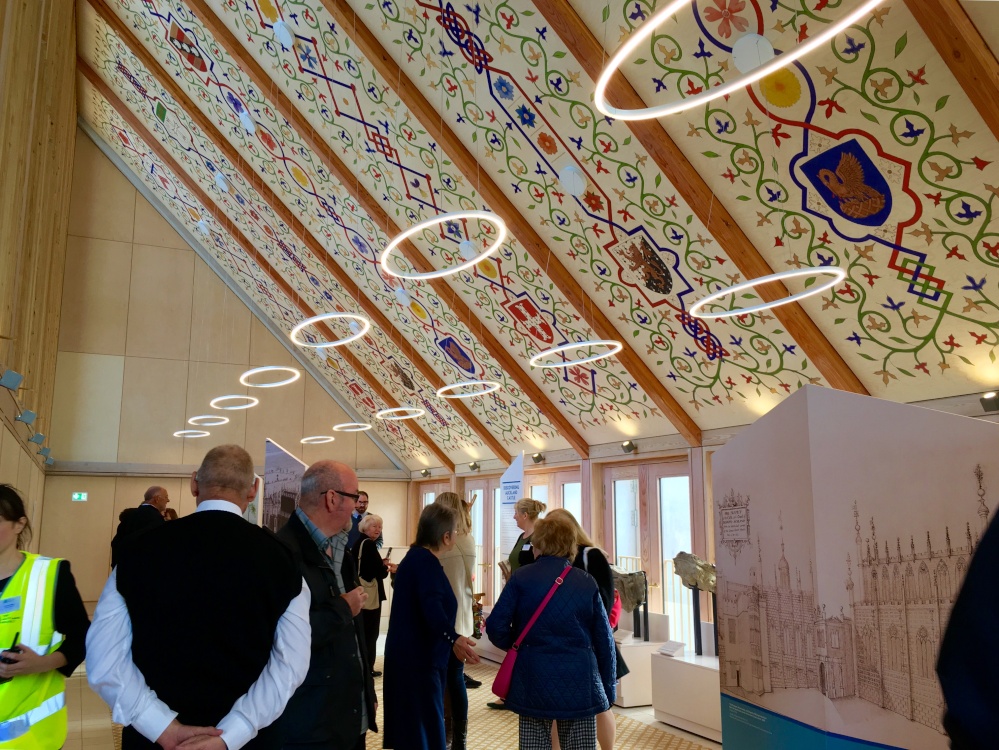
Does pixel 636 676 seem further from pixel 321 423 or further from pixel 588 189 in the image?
pixel 321 423

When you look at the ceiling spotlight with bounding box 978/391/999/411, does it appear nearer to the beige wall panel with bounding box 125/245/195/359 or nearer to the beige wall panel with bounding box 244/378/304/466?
the beige wall panel with bounding box 244/378/304/466

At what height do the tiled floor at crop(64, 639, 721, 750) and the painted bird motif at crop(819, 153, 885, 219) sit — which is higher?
the painted bird motif at crop(819, 153, 885, 219)

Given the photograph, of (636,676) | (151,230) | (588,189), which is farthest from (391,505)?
(588,189)

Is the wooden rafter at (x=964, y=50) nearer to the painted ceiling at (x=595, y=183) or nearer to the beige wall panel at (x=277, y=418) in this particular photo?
the painted ceiling at (x=595, y=183)

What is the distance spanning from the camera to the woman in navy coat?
424 cm

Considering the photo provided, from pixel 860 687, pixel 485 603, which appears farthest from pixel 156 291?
pixel 860 687

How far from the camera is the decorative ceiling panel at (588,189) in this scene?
6551 mm

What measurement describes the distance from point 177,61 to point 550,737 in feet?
30.4

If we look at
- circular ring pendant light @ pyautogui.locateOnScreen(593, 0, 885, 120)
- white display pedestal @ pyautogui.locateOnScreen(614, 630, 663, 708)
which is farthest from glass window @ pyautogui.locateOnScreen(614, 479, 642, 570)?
circular ring pendant light @ pyautogui.locateOnScreen(593, 0, 885, 120)

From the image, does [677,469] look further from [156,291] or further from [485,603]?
[156,291]

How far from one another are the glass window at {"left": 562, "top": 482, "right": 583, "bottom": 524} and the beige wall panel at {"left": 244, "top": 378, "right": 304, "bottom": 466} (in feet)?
19.9

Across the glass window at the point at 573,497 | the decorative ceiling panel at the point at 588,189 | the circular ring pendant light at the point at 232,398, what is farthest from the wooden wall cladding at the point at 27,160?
the glass window at the point at 573,497

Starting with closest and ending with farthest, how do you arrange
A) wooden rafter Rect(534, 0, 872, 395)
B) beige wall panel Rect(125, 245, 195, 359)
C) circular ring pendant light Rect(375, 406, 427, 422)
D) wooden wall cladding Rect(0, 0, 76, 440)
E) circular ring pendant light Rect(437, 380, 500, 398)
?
wooden wall cladding Rect(0, 0, 76, 440) < wooden rafter Rect(534, 0, 872, 395) < circular ring pendant light Rect(437, 380, 500, 398) < circular ring pendant light Rect(375, 406, 427, 422) < beige wall panel Rect(125, 245, 195, 359)

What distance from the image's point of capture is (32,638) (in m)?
2.72
